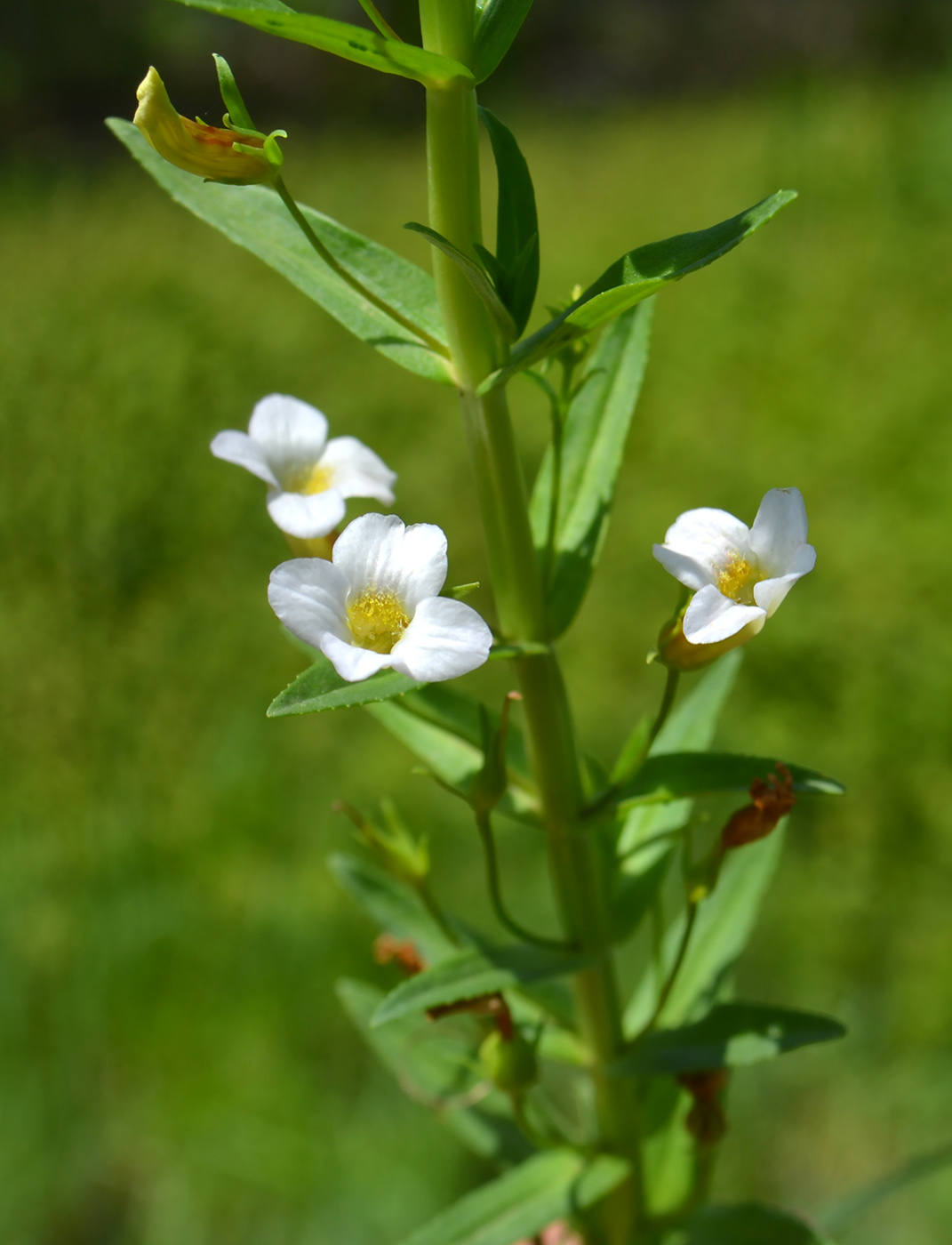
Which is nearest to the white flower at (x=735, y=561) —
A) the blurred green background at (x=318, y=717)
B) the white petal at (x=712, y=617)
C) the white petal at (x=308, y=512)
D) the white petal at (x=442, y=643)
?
the white petal at (x=712, y=617)

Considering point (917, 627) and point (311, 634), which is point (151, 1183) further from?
point (917, 627)

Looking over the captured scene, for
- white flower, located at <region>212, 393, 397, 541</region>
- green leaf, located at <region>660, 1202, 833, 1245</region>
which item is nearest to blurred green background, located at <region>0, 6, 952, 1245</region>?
green leaf, located at <region>660, 1202, 833, 1245</region>

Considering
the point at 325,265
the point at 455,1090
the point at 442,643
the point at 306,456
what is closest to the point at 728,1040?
the point at 455,1090

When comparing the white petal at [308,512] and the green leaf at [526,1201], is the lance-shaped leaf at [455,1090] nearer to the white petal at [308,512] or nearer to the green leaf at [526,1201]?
the green leaf at [526,1201]

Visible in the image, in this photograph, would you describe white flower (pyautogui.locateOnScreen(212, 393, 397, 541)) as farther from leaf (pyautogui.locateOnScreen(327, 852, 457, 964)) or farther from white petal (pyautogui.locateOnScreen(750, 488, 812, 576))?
leaf (pyautogui.locateOnScreen(327, 852, 457, 964))

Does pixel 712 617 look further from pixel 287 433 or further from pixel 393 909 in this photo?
pixel 393 909

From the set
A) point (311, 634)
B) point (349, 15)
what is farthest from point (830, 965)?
point (349, 15)
